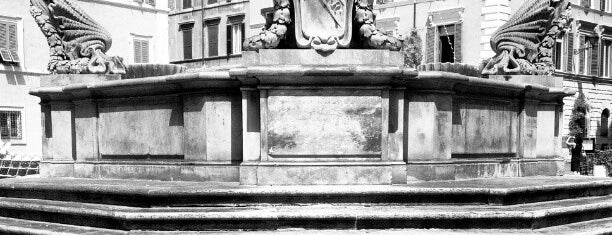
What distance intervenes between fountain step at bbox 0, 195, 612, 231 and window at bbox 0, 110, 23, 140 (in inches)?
952

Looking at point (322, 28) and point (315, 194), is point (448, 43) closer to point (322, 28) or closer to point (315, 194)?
point (322, 28)

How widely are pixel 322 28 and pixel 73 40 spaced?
152 inches

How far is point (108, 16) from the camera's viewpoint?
3244cm

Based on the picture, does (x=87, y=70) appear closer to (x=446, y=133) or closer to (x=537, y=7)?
(x=446, y=133)

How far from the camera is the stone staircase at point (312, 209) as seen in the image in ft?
22.9

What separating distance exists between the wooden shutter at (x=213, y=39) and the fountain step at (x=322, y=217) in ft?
126

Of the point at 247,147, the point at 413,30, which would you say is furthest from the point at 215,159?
the point at 413,30

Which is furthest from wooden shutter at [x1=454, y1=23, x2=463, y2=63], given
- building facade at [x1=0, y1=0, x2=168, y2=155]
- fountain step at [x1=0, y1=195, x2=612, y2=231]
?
fountain step at [x1=0, y1=195, x2=612, y2=231]

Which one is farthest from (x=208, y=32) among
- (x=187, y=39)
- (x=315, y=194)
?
(x=315, y=194)

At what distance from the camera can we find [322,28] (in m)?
8.12

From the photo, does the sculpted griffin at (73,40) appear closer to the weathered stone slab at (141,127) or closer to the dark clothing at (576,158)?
the weathered stone slab at (141,127)

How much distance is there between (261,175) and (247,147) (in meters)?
0.36

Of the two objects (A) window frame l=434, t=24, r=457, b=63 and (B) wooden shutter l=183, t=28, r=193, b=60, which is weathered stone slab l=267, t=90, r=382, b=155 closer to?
(A) window frame l=434, t=24, r=457, b=63

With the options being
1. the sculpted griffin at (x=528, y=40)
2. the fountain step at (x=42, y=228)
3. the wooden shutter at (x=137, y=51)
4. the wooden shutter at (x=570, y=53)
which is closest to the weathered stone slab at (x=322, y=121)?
the fountain step at (x=42, y=228)
